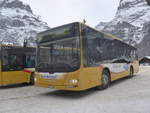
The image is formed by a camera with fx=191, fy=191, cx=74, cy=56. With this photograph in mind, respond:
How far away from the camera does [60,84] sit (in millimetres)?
6641

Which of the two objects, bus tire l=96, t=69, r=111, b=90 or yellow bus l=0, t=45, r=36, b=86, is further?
yellow bus l=0, t=45, r=36, b=86

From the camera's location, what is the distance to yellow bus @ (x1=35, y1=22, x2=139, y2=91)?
655cm

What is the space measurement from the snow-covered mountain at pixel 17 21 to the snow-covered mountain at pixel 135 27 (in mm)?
59331

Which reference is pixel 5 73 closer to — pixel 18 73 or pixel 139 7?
pixel 18 73

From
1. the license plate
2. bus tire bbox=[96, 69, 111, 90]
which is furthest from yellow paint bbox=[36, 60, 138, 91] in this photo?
bus tire bbox=[96, 69, 111, 90]

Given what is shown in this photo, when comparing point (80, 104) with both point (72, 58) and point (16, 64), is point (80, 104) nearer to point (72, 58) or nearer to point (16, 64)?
point (72, 58)

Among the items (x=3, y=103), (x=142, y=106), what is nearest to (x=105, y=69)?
(x=142, y=106)

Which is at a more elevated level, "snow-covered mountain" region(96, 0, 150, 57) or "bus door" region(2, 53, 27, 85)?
"snow-covered mountain" region(96, 0, 150, 57)

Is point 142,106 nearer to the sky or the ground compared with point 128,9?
nearer to the ground

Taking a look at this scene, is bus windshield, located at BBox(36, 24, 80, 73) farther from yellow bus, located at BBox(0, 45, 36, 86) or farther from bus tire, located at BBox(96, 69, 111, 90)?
yellow bus, located at BBox(0, 45, 36, 86)

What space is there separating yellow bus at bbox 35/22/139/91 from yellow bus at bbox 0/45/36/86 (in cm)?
261

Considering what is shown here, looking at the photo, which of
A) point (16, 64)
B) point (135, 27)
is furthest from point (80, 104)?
point (135, 27)

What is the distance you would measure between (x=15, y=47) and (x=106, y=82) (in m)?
4.97

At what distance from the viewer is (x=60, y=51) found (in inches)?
271
